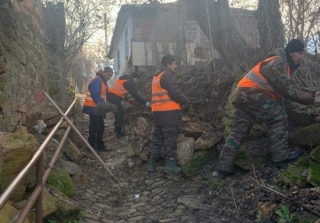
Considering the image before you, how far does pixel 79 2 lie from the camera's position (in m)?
12.7

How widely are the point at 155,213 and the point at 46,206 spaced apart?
140cm

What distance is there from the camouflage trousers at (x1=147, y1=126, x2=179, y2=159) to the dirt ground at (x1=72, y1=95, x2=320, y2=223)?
0.31 meters

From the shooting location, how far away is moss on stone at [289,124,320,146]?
3799 millimetres

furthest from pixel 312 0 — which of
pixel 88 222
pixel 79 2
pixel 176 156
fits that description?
pixel 79 2

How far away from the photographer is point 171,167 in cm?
516

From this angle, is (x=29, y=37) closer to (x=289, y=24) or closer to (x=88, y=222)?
(x=88, y=222)

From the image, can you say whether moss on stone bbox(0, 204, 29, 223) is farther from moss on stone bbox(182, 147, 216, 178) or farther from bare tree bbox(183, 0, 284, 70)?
bare tree bbox(183, 0, 284, 70)

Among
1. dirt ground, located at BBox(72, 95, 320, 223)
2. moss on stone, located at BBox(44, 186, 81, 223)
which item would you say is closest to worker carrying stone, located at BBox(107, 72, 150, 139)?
dirt ground, located at BBox(72, 95, 320, 223)

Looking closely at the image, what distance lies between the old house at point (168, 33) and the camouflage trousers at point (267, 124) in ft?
6.82

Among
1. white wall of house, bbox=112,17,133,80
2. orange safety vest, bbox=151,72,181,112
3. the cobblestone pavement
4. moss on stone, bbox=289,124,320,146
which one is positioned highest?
white wall of house, bbox=112,17,133,80

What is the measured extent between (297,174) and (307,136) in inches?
24.8

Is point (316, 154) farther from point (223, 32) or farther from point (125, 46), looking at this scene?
point (125, 46)

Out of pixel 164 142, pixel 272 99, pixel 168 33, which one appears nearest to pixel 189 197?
pixel 164 142

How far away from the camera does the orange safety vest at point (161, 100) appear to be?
5.17 meters
